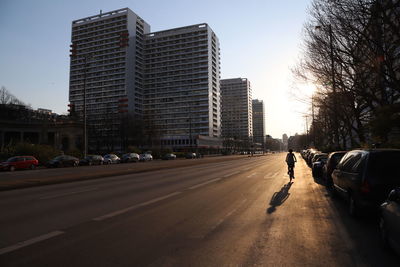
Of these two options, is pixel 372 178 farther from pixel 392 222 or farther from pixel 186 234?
pixel 186 234

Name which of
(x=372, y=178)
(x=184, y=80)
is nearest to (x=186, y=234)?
(x=372, y=178)

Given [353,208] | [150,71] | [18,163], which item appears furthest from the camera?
[150,71]

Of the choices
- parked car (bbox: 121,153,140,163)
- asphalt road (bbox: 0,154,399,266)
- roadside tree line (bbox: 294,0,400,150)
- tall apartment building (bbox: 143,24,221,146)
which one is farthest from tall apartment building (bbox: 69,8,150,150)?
asphalt road (bbox: 0,154,399,266)

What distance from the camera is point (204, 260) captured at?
13.3ft

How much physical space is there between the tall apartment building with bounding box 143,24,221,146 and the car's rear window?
128797 mm

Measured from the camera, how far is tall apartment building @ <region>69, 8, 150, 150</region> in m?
137

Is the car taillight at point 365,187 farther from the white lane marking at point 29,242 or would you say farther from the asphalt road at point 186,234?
the white lane marking at point 29,242

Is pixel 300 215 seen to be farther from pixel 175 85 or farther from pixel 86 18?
pixel 86 18

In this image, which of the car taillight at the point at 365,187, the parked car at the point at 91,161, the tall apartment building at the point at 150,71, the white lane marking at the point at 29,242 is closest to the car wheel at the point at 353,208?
the car taillight at the point at 365,187

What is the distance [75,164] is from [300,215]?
111 ft

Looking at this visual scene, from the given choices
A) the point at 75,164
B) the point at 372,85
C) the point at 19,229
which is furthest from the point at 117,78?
the point at 19,229

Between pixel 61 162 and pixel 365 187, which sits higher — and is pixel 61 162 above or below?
below

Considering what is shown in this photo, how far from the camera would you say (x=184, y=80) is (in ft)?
472

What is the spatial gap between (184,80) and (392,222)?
142810mm
